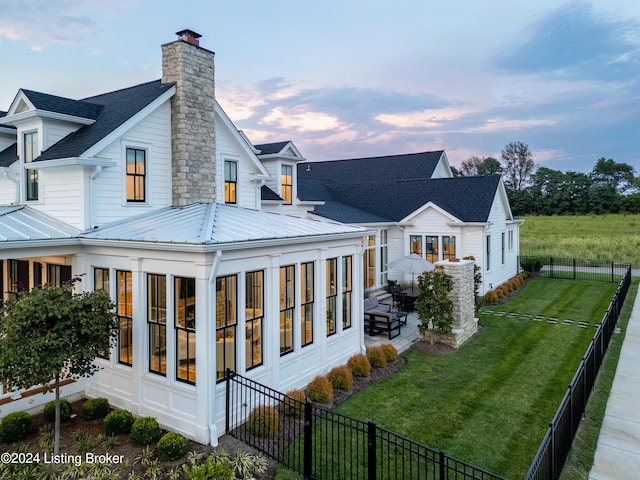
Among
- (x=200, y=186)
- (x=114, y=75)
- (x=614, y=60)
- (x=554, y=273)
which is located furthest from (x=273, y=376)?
(x=614, y=60)

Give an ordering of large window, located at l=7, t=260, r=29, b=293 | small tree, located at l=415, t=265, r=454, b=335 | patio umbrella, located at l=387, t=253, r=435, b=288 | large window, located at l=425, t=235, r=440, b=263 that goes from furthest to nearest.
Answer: large window, located at l=425, t=235, r=440, b=263
patio umbrella, located at l=387, t=253, r=435, b=288
small tree, located at l=415, t=265, r=454, b=335
large window, located at l=7, t=260, r=29, b=293

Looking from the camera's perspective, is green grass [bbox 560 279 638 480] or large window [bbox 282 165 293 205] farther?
large window [bbox 282 165 293 205]

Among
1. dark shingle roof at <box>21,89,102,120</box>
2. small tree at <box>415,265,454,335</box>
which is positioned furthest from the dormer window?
dark shingle roof at <box>21,89,102,120</box>

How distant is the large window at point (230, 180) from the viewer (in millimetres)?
12477

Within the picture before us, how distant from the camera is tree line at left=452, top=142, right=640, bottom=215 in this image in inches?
2285

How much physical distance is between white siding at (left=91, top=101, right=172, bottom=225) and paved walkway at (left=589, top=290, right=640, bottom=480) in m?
10.6

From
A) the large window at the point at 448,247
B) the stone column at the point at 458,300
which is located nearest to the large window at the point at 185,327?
the stone column at the point at 458,300

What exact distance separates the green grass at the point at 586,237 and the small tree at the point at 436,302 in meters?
24.6

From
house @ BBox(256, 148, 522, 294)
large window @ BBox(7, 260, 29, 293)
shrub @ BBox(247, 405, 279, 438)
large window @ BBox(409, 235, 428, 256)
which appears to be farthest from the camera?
large window @ BBox(409, 235, 428, 256)

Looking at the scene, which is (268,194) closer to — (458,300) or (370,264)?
(370,264)

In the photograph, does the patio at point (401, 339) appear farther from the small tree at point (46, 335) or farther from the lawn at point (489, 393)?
the small tree at point (46, 335)

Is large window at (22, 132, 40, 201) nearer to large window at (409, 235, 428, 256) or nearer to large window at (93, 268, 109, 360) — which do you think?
large window at (93, 268, 109, 360)

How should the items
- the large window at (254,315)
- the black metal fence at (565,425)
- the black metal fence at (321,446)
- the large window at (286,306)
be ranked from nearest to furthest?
the black metal fence at (565,425) < the black metal fence at (321,446) < the large window at (254,315) < the large window at (286,306)

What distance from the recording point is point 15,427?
7.25 metres
